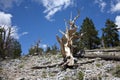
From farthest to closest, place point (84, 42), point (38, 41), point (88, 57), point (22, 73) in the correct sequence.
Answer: point (84, 42) → point (38, 41) → point (88, 57) → point (22, 73)

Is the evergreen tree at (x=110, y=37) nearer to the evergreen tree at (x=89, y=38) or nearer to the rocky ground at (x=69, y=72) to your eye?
the evergreen tree at (x=89, y=38)

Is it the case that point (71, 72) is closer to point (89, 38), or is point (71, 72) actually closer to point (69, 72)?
point (69, 72)

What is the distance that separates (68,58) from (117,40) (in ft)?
124

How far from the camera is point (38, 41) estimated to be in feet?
161

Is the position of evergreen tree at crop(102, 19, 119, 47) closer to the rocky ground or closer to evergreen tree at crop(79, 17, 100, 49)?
evergreen tree at crop(79, 17, 100, 49)

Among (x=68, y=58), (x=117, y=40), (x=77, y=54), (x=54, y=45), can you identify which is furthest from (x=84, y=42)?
(x=68, y=58)

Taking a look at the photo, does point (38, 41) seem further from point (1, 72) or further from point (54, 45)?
point (1, 72)

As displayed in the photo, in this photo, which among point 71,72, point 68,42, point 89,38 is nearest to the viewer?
point 71,72

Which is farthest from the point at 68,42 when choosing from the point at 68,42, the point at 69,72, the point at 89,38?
the point at 89,38

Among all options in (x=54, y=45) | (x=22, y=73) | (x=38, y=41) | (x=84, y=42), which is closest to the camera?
(x=22, y=73)

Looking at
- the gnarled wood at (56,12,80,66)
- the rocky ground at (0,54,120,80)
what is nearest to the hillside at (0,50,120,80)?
the rocky ground at (0,54,120,80)

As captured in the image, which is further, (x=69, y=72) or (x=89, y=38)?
(x=89, y=38)

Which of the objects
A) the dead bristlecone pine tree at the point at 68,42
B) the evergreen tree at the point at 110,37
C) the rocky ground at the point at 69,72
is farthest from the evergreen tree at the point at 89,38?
the rocky ground at the point at 69,72

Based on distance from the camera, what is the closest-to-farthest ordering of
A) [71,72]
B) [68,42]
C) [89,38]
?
[71,72] < [68,42] < [89,38]
